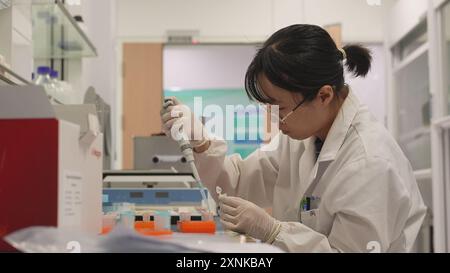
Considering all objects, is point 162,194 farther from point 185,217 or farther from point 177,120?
point 185,217

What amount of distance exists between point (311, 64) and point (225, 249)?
631mm

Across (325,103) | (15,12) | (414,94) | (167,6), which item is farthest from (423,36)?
(15,12)

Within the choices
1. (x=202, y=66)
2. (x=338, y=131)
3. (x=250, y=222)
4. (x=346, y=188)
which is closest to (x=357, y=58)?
(x=338, y=131)

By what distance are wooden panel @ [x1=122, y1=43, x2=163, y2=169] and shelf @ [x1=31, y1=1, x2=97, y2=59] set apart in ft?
4.70

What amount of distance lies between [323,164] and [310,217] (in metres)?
0.12

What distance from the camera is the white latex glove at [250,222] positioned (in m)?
1.00

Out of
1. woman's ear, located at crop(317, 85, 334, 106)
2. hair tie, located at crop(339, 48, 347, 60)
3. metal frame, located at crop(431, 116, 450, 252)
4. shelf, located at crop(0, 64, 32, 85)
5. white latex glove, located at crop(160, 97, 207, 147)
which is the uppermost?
hair tie, located at crop(339, 48, 347, 60)

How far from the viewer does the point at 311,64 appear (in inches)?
42.9

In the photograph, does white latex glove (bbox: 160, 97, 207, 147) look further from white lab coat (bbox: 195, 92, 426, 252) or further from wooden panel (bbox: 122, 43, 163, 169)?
wooden panel (bbox: 122, 43, 163, 169)

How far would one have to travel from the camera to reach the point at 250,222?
101 centimetres

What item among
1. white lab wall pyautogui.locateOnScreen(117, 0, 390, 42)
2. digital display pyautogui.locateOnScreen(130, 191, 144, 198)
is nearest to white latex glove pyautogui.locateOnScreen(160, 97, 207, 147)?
digital display pyautogui.locateOnScreen(130, 191, 144, 198)

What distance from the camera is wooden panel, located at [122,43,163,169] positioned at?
3.77m

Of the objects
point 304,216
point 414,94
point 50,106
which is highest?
point 414,94

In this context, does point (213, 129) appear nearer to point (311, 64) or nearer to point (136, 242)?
point (311, 64)
